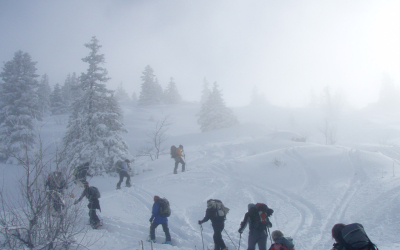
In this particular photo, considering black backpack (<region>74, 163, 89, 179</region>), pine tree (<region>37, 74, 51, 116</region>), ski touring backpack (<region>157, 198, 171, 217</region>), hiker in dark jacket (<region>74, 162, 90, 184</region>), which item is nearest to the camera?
hiker in dark jacket (<region>74, 162, 90, 184</region>)

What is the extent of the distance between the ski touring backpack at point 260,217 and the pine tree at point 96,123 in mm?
13979

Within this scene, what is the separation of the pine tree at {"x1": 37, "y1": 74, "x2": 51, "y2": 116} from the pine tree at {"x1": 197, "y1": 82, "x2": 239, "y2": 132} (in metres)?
32.3

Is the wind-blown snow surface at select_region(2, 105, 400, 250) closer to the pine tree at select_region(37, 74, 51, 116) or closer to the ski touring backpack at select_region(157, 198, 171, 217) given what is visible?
the ski touring backpack at select_region(157, 198, 171, 217)

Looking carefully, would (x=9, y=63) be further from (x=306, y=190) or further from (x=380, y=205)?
(x=380, y=205)

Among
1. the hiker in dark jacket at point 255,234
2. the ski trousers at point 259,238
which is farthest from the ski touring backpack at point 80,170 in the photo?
the ski trousers at point 259,238

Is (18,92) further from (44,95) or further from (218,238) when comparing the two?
(44,95)

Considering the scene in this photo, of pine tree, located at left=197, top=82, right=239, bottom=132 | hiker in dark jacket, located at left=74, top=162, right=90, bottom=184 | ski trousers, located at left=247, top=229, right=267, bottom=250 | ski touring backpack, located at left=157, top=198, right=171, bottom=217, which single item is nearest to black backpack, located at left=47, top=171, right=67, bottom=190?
hiker in dark jacket, located at left=74, top=162, right=90, bottom=184

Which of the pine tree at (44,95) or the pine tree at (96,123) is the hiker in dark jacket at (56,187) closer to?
the pine tree at (96,123)

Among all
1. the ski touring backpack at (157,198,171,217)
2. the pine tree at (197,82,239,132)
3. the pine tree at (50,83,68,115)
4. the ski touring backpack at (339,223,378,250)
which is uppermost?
the pine tree at (50,83,68,115)

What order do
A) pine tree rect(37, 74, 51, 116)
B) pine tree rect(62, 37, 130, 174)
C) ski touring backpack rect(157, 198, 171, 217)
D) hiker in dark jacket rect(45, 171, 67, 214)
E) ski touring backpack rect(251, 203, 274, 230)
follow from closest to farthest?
hiker in dark jacket rect(45, 171, 67, 214) < ski touring backpack rect(251, 203, 274, 230) < ski touring backpack rect(157, 198, 171, 217) < pine tree rect(62, 37, 130, 174) < pine tree rect(37, 74, 51, 116)

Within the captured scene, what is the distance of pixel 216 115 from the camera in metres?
36.2

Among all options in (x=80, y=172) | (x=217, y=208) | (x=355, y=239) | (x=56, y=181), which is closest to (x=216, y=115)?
(x=80, y=172)

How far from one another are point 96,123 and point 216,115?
21.2 metres

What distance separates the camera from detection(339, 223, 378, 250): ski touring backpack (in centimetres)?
301
